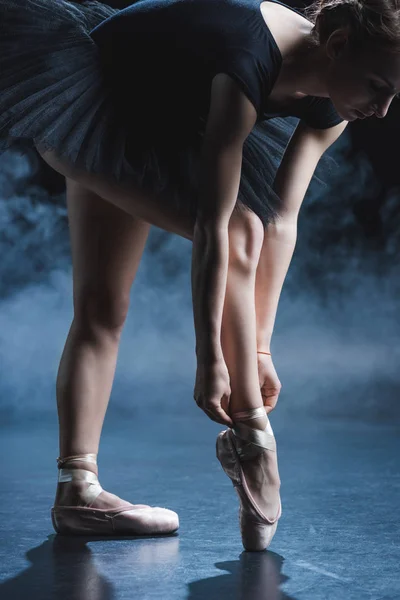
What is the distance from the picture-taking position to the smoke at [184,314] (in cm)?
306

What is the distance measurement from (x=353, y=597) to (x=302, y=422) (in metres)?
2.00

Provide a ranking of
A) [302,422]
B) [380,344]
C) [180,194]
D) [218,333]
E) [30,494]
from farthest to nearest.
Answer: [380,344]
[302,422]
[30,494]
[180,194]
[218,333]

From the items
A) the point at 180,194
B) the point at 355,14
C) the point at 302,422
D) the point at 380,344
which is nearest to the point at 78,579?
the point at 180,194

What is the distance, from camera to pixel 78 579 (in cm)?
103

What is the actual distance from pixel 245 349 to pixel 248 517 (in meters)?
0.21

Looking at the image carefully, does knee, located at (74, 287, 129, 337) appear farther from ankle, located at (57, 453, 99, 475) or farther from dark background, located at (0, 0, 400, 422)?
dark background, located at (0, 0, 400, 422)

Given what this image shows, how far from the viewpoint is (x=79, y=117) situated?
1273 millimetres

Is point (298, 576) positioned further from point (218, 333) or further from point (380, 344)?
point (380, 344)

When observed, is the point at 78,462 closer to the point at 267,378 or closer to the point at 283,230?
the point at 267,378

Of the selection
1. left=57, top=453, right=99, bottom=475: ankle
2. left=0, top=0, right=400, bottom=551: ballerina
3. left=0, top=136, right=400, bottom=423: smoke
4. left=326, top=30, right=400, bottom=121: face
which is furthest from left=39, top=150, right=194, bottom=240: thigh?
left=0, top=136, right=400, bottom=423: smoke

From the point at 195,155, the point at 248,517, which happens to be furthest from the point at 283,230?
the point at 248,517

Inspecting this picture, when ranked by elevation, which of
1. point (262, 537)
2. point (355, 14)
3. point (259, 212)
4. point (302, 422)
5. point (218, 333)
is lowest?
point (302, 422)

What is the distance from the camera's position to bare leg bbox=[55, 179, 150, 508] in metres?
1.34

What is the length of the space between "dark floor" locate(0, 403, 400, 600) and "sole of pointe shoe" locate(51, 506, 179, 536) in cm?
2
